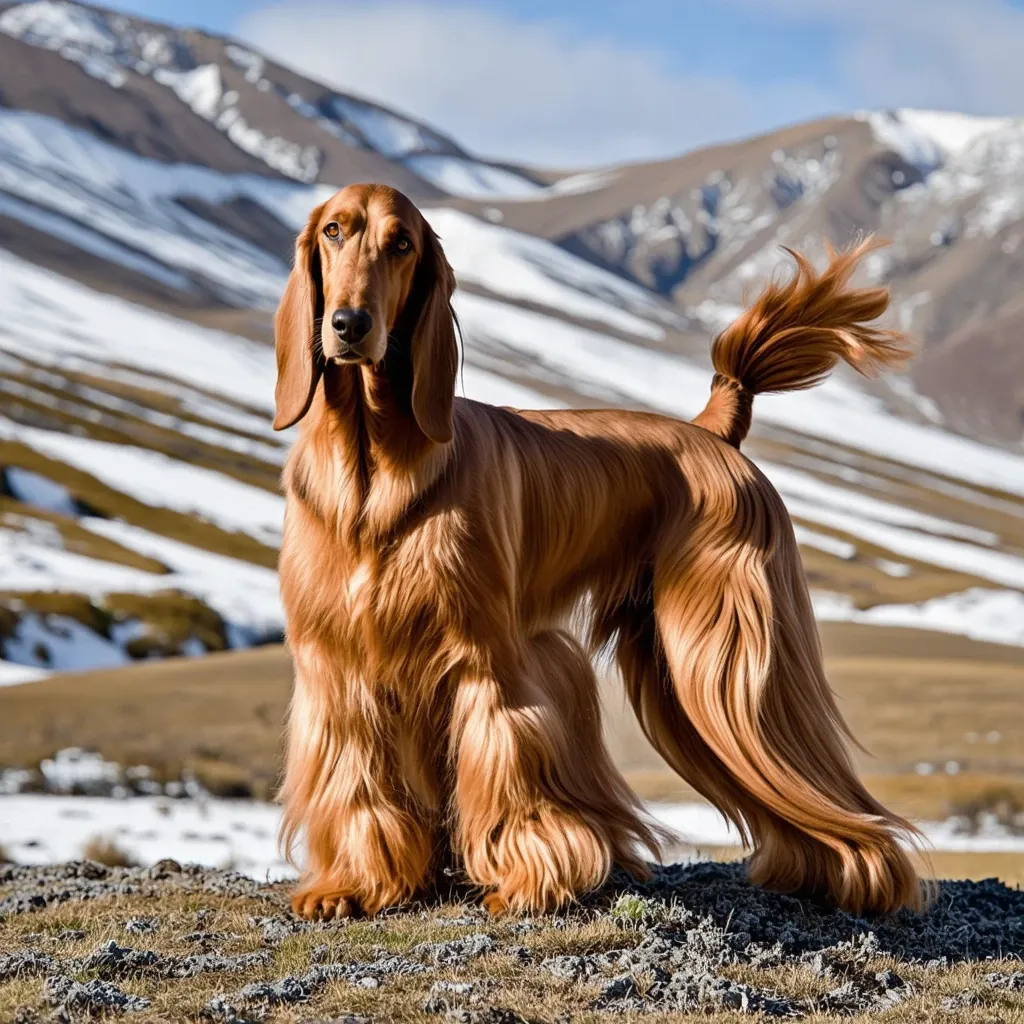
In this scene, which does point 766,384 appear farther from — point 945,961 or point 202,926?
point 202,926

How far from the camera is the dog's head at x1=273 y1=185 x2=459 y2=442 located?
596 cm

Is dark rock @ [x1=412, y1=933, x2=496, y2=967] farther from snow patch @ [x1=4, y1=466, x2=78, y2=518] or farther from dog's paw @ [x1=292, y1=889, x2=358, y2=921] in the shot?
snow patch @ [x1=4, y1=466, x2=78, y2=518]

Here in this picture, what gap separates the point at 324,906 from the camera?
654 cm

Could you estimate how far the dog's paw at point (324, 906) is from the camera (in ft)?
21.3

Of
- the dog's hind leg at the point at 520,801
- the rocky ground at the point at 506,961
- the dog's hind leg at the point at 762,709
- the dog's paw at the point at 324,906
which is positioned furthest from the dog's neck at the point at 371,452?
the rocky ground at the point at 506,961

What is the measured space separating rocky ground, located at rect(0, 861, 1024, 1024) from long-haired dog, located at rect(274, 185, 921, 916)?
28cm

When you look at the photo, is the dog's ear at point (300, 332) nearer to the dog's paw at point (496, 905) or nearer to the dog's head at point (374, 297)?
the dog's head at point (374, 297)

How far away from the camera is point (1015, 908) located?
7871mm

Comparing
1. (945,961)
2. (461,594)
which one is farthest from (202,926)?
(945,961)

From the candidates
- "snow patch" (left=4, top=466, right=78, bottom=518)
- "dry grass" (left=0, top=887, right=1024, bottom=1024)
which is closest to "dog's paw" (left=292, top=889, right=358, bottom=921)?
"dry grass" (left=0, top=887, right=1024, bottom=1024)

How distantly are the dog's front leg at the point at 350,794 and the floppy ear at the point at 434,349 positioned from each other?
3.74ft

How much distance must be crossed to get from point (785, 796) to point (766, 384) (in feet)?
7.31

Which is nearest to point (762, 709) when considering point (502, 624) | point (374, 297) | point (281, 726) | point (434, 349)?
point (502, 624)

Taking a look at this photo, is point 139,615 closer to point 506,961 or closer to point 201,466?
point 201,466
